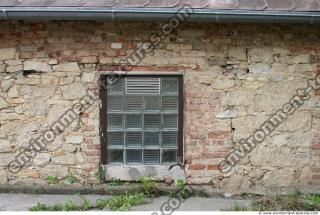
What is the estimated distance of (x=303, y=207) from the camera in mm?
4785

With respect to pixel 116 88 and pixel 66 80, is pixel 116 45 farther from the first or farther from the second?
pixel 66 80

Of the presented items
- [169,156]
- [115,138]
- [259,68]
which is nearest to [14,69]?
[115,138]

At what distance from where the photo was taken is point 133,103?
209 inches

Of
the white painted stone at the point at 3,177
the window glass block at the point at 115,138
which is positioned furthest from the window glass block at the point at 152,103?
the white painted stone at the point at 3,177

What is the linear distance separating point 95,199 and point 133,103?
4.10 feet

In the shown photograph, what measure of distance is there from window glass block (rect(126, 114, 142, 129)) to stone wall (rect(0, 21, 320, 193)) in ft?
1.35

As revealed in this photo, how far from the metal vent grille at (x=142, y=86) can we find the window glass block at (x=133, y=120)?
0.95 ft

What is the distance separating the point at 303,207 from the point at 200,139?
141cm

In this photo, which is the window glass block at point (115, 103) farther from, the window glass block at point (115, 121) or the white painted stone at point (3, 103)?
the white painted stone at point (3, 103)

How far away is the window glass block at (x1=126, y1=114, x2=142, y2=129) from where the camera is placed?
5305 mm

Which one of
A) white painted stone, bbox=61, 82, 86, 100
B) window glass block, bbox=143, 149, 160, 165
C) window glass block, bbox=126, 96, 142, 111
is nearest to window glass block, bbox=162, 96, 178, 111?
window glass block, bbox=126, 96, 142, 111

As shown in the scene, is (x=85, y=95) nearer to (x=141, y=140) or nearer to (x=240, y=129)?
(x=141, y=140)

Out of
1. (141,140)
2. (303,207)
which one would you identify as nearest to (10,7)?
(141,140)

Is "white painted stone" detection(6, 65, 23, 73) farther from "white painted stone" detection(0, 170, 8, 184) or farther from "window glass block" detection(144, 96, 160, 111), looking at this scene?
"window glass block" detection(144, 96, 160, 111)
